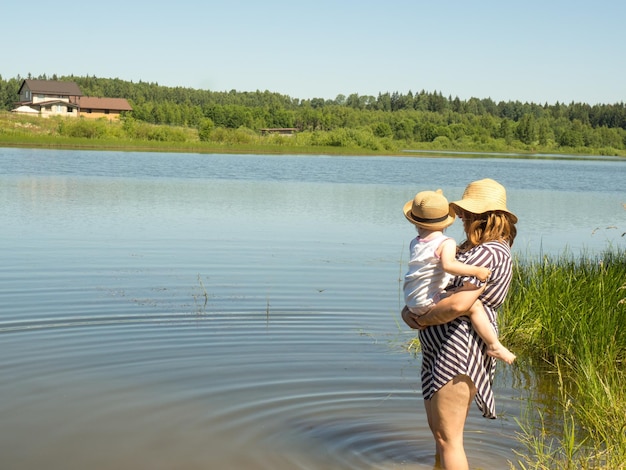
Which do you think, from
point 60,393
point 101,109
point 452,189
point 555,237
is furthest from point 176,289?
point 101,109

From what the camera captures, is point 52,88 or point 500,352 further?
point 52,88

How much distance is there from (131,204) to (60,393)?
15072 millimetres

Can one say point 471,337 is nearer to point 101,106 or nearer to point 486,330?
point 486,330

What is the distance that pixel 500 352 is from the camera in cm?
396

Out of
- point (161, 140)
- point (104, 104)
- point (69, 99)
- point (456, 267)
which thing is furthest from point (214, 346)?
point (69, 99)

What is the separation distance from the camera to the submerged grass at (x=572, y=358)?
5.11 metres

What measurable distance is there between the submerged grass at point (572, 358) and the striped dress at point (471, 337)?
0.91m

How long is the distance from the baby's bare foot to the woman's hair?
0.51 metres

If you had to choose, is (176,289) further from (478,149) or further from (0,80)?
(0,80)

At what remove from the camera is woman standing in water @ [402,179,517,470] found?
397 cm

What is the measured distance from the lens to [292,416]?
6.15m

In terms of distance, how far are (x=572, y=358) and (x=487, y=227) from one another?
3350 millimetres

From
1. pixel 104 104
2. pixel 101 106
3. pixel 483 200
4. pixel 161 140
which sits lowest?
pixel 161 140

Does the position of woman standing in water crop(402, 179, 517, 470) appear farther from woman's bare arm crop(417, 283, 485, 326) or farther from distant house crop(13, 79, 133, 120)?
distant house crop(13, 79, 133, 120)
